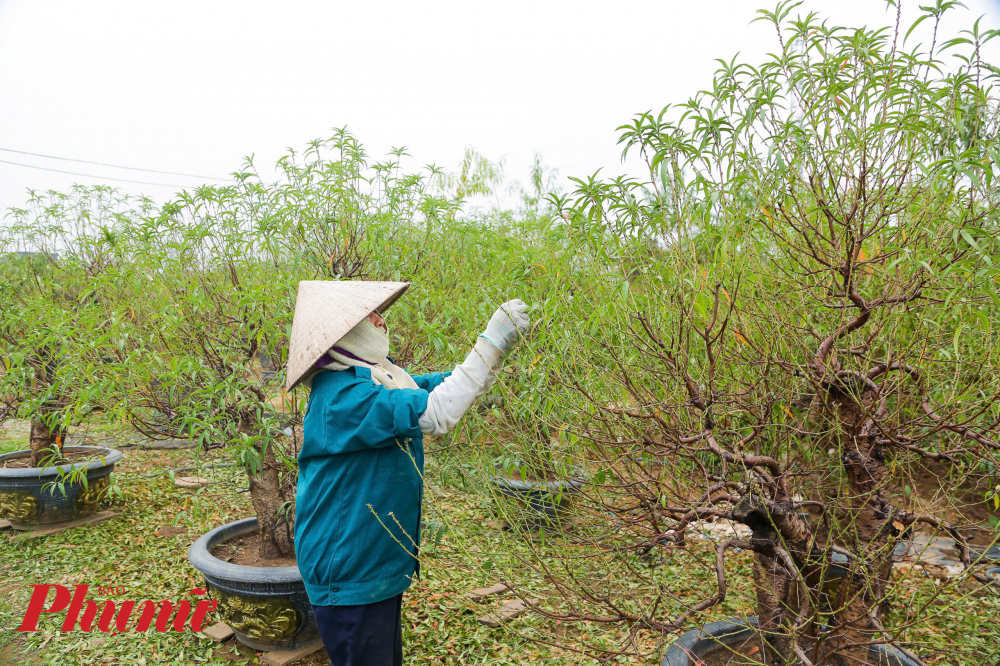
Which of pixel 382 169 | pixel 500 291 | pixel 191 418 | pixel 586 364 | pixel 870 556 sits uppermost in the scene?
pixel 382 169

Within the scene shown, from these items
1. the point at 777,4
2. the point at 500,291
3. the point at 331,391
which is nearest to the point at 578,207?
the point at 777,4

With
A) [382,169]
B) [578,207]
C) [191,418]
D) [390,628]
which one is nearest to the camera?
[578,207]

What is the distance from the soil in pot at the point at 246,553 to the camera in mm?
3203

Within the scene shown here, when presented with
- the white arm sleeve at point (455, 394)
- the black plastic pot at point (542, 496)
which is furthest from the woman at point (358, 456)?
the black plastic pot at point (542, 496)

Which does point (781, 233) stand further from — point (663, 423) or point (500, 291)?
point (500, 291)

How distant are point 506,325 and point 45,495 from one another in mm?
4137

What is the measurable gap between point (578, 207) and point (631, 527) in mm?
967

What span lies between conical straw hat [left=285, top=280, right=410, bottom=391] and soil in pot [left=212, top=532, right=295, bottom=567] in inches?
62.4

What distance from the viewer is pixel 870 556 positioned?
180cm

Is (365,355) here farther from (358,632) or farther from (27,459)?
(27,459)

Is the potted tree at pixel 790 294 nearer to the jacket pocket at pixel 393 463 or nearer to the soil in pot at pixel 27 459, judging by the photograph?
the jacket pocket at pixel 393 463

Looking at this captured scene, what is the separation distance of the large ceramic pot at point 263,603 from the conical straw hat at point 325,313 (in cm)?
123

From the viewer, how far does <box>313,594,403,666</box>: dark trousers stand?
1.98 metres

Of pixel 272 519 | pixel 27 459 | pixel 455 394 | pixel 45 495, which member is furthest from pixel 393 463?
pixel 27 459
